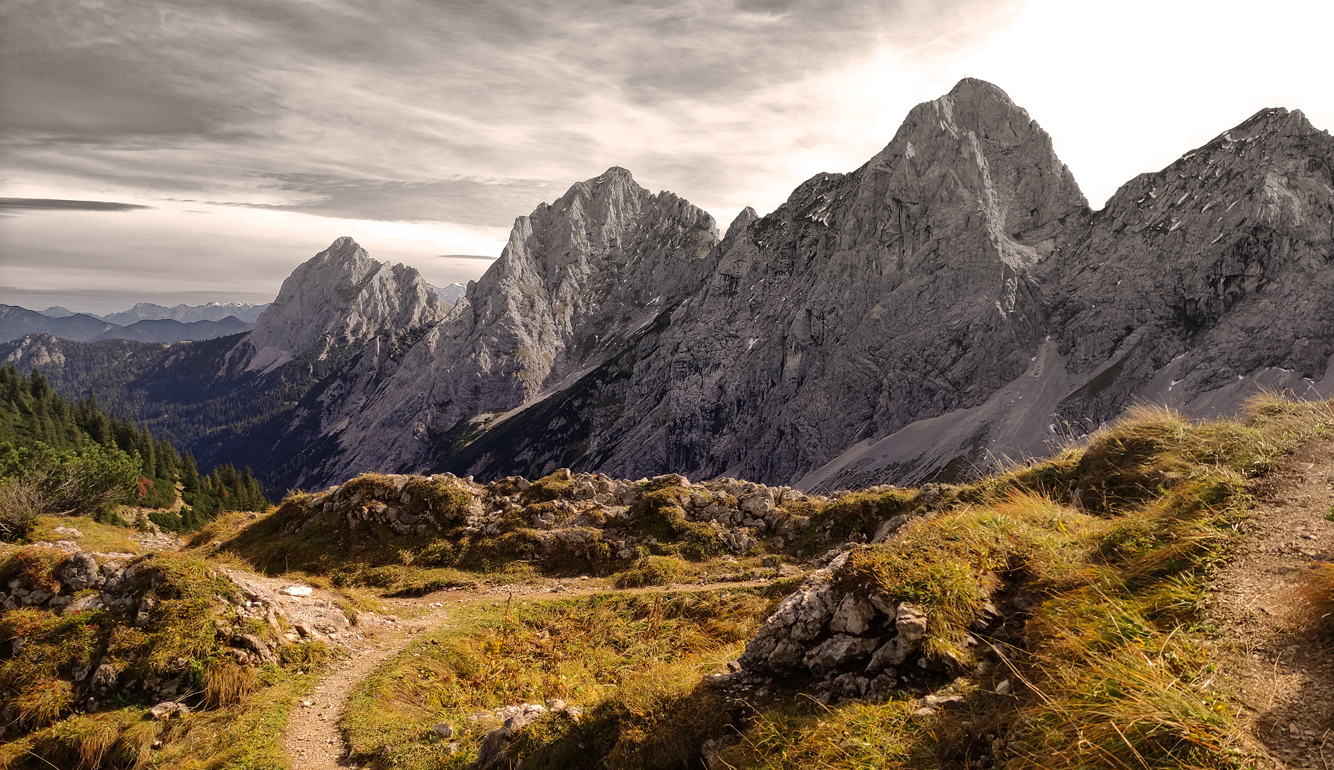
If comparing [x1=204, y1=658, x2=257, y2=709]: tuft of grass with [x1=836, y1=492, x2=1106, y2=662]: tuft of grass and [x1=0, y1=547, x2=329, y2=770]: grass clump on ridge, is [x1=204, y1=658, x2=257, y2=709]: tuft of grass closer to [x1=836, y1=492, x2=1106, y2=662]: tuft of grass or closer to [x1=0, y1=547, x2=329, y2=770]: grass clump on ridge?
[x1=0, y1=547, x2=329, y2=770]: grass clump on ridge

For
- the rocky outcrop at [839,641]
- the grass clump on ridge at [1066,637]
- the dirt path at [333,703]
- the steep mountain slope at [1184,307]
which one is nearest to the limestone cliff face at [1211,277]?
the steep mountain slope at [1184,307]

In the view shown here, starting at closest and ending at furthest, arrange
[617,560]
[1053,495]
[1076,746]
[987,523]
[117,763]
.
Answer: [1076,746]
[987,523]
[117,763]
[1053,495]
[617,560]

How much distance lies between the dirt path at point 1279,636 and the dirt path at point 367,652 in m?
13.1

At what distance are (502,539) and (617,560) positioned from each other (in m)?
5.16

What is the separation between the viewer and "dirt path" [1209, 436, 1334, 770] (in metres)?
4.59

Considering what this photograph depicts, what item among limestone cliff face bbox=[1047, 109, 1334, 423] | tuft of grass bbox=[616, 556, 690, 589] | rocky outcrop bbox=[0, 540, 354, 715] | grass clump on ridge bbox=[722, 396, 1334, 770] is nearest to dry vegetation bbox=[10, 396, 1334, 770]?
grass clump on ridge bbox=[722, 396, 1334, 770]

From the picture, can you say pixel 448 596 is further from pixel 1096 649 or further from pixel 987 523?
pixel 1096 649

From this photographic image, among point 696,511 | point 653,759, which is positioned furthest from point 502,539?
point 653,759

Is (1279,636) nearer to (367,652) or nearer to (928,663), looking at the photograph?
(928,663)

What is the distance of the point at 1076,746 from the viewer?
507 cm

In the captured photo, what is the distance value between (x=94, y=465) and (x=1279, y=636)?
78525 millimetres

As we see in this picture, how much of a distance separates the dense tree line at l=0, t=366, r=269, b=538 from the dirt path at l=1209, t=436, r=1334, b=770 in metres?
61.3

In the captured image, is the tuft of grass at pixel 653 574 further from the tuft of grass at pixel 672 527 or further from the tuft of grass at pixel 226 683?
the tuft of grass at pixel 226 683

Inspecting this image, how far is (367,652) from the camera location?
16438 mm
